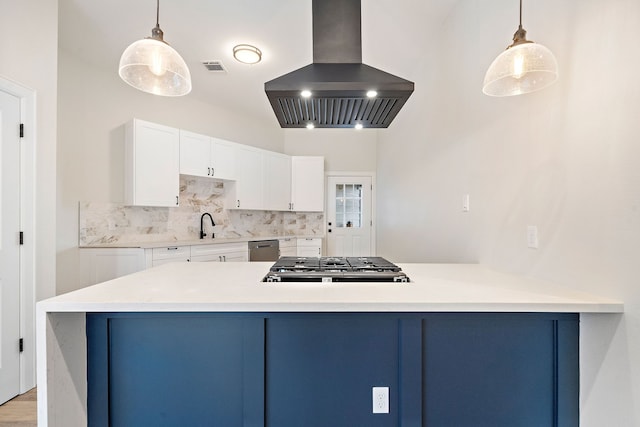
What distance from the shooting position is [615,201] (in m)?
1.05

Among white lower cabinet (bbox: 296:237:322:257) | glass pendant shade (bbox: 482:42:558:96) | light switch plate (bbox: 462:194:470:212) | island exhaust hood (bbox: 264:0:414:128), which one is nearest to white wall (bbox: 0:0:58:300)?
island exhaust hood (bbox: 264:0:414:128)

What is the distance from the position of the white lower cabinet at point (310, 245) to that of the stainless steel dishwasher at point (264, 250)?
46 centimetres

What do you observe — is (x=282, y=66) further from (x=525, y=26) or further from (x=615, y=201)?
(x=615, y=201)

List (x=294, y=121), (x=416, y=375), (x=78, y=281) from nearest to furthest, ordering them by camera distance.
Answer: (x=416, y=375) < (x=294, y=121) < (x=78, y=281)

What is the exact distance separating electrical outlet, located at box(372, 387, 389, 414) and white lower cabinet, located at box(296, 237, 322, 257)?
3569mm

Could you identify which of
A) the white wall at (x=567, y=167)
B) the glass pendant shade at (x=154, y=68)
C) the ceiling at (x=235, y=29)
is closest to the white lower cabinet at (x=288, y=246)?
the ceiling at (x=235, y=29)

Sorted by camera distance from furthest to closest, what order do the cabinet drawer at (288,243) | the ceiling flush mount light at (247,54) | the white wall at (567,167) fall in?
1. the cabinet drawer at (288,243)
2. the ceiling flush mount light at (247,54)
3. the white wall at (567,167)

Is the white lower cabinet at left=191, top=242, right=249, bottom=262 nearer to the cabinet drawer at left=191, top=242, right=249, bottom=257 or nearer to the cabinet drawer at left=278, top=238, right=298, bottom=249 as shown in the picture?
the cabinet drawer at left=191, top=242, right=249, bottom=257

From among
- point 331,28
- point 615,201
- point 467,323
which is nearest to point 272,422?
point 467,323

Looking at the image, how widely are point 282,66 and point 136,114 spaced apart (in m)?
1.84

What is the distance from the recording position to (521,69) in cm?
115

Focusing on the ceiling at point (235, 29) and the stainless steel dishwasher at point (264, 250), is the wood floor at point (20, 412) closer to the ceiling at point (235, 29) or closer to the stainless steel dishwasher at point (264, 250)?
the stainless steel dishwasher at point (264, 250)

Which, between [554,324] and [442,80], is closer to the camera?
[554,324]

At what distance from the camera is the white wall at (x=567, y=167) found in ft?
3.35
